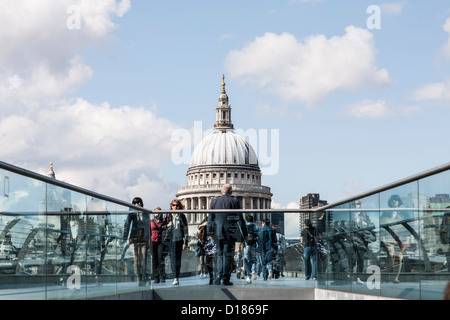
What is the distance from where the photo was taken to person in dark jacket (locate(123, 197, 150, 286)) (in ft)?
40.7

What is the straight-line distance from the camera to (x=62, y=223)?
27.8 ft

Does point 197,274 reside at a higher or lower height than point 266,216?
lower

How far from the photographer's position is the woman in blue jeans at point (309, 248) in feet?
46.2

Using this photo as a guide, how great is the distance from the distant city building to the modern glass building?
423 feet

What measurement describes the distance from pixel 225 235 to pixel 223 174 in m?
131

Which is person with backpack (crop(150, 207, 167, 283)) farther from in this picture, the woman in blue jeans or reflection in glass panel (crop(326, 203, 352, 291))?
reflection in glass panel (crop(326, 203, 352, 291))

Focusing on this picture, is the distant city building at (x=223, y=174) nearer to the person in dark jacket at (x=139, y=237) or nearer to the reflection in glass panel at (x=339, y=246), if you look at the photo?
the person in dark jacket at (x=139, y=237)

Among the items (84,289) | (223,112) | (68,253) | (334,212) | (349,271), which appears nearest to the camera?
(68,253)

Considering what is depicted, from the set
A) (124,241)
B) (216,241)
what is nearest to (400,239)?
(124,241)

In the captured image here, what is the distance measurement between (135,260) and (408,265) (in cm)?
571

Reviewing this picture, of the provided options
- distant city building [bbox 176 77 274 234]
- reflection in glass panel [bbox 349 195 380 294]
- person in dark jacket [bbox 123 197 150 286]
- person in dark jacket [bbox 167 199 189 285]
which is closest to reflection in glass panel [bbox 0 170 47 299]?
reflection in glass panel [bbox 349 195 380 294]

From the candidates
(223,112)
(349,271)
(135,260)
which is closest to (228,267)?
(135,260)
